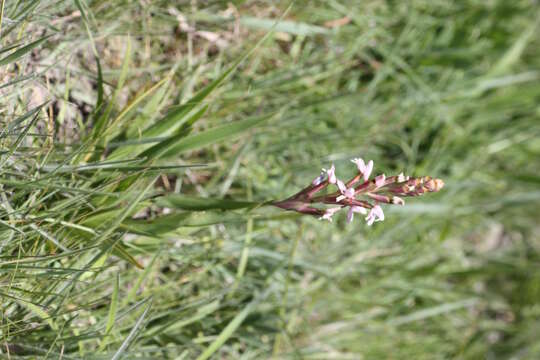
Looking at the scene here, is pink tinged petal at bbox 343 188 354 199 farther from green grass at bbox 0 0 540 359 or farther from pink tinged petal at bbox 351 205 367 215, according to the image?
green grass at bbox 0 0 540 359

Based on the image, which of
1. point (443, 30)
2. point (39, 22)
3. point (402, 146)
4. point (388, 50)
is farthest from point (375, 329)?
point (39, 22)

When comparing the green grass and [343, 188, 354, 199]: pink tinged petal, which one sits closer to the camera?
[343, 188, 354, 199]: pink tinged petal

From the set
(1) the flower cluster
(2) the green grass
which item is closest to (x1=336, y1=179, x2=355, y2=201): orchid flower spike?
(1) the flower cluster

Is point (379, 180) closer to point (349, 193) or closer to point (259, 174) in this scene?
point (349, 193)

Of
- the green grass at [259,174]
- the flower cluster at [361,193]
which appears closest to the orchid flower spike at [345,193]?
the flower cluster at [361,193]

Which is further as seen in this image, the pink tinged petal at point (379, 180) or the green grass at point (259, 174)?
the green grass at point (259, 174)

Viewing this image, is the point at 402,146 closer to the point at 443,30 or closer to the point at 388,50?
the point at 388,50

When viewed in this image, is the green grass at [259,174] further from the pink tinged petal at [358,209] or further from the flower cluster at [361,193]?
the pink tinged petal at [358,209]

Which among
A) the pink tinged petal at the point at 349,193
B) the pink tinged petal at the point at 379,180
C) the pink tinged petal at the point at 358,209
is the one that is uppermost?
the pink tinged petal at the point at 379,180

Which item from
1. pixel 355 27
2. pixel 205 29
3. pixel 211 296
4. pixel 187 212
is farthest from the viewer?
pixel 355 27
